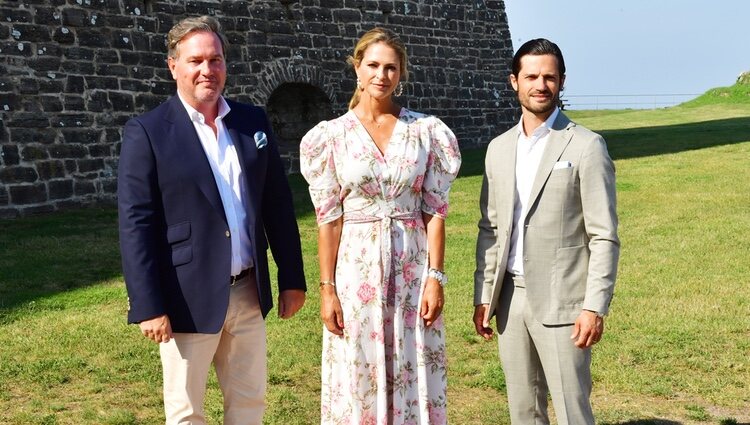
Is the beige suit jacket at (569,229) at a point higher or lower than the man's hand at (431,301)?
higher

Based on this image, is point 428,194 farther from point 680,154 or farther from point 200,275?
point 680,154

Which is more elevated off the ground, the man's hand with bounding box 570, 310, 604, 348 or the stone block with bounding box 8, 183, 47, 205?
the man's hand with bounding box 570, 310, 604, 348

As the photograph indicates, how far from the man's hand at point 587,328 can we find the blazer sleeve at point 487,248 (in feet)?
1.30

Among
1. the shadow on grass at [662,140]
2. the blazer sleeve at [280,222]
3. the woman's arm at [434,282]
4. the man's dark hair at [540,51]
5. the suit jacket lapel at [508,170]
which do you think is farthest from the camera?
the shadow on grass at [662,140]

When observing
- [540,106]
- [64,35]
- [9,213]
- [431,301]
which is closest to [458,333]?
[431,301]

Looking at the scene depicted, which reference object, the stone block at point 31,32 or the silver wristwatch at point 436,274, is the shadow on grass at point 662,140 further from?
the silver wristwatch at point 436,274

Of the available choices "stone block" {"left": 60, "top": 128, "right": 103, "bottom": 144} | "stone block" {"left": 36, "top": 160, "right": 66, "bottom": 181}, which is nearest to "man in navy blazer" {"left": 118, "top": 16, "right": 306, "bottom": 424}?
"stone block" {"left": 36, "top": 160, "right": 66, "bottom": 181}

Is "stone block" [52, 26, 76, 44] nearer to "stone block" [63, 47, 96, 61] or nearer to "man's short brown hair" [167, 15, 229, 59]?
"stone block" [63, 47, 96, 61]

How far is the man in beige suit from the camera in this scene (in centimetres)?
363

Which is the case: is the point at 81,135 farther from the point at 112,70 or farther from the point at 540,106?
the point at 540,106

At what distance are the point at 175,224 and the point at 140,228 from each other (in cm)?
14

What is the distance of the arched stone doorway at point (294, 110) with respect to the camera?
55.8 ft

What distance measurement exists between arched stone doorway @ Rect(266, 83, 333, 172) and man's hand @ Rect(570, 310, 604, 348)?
13.5 metres

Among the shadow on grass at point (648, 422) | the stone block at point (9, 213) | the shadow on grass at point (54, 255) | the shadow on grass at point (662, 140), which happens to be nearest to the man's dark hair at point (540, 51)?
the shadow on grass at point (648, 422)
